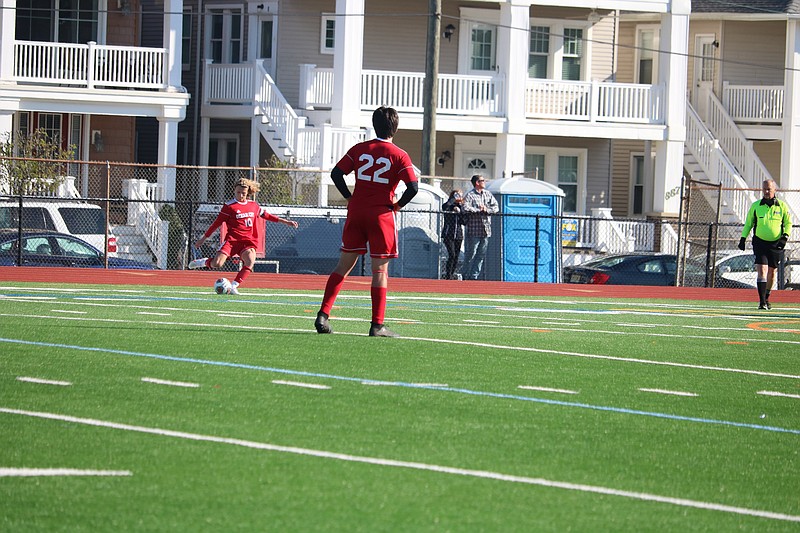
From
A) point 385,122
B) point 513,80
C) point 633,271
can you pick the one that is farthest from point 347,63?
point 385,122

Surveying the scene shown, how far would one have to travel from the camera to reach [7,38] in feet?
101

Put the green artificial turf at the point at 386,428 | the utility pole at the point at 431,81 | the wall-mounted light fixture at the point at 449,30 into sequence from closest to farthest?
the green artificial turf at the point at 386,428
the utility pole at the point at 431,81
the wall-mounted light fixture at the point at 449,30

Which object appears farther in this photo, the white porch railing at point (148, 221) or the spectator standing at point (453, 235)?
the white porch railing at point (148, 221)

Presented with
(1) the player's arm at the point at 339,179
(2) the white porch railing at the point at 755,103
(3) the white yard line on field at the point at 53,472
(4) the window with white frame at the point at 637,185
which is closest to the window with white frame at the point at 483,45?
(4) the window with white frame at the point at 637,185

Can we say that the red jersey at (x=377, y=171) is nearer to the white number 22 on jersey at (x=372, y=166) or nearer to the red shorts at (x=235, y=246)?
the white number 22 on jersey at (x=372, y=166)

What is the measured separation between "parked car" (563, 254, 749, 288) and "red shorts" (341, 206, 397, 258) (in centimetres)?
1529

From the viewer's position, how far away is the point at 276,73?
115 ft

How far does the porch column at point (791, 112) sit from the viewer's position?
3603 centimetres

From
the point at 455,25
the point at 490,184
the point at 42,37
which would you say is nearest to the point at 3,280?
the point at 490,184

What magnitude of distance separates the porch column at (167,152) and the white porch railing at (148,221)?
16.5 inches

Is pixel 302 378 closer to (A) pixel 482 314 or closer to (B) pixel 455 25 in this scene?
(A) pixel 482 314

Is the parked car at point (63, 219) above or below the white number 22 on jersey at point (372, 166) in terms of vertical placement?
below

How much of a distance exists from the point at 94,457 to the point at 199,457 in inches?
20.0

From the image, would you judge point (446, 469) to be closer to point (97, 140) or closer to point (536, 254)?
point (536, 254)
